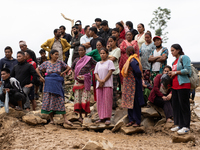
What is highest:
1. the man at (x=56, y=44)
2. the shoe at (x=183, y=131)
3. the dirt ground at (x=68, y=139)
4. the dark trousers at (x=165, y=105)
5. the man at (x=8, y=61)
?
the man at (x=56, y=44)

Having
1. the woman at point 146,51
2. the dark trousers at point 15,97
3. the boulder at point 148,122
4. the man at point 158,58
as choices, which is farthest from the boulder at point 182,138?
the dark trousers at point 15,97

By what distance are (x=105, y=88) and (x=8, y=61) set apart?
11.2ft

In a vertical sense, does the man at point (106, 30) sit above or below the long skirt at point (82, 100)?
above

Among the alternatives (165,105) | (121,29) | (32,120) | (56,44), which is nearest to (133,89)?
(165,105)

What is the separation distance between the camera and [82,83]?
251 inches

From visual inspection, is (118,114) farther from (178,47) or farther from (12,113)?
(12,113)

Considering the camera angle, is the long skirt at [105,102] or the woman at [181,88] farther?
the long skirt at [105,102]

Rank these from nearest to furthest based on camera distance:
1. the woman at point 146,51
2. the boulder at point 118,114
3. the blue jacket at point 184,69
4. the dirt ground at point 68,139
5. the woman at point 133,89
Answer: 1. the dirt ground at point 68,139
2. the blue jacket at point 184,69
3. the woman at point 133,89
4. the boulder at point 118,114
5. the woman at point 146,51

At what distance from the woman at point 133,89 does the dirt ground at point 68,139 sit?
505mm

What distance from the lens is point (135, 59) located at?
597 centimetres

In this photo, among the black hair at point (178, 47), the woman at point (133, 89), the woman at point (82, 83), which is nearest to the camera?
the black hair at point (178, 47)

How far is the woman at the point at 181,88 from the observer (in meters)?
5.06

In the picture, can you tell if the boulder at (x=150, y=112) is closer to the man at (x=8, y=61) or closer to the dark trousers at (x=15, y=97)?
the dark trousers at (x=15, y=97)

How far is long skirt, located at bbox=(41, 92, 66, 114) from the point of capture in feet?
20.1
